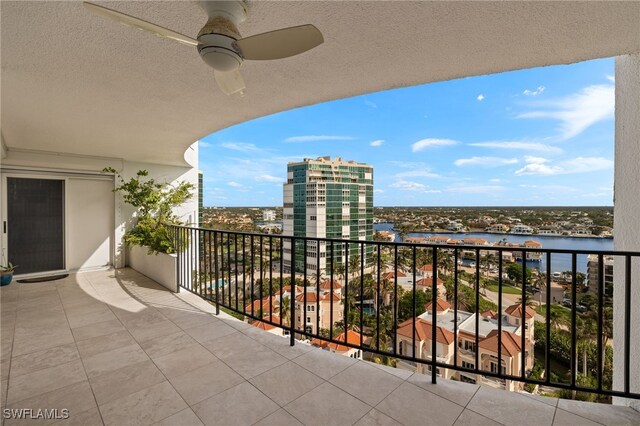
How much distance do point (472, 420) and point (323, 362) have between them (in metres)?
0.92

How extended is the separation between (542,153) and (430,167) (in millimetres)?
7622

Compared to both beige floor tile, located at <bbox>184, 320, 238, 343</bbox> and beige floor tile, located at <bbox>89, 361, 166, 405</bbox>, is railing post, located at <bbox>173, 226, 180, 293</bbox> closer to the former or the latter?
beige floor tile, located at <bbox>184, 320, 238, 343</bbox>

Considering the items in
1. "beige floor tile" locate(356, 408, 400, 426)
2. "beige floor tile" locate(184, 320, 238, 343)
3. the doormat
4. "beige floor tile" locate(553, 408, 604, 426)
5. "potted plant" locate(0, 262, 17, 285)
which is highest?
"potted plant" locate(0, 262, 17, 285)

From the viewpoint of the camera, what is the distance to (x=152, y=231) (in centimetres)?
422

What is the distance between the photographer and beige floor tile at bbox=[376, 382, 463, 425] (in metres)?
1.35

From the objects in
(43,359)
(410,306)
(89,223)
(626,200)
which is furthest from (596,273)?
(89,223)

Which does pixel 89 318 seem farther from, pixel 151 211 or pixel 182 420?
pixel 151 211

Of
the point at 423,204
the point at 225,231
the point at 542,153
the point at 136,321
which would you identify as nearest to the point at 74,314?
the point at 136,321

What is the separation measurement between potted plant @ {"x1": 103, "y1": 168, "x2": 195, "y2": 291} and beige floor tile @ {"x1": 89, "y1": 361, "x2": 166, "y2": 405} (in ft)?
6.09

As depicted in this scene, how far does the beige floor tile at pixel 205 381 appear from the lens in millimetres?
1543

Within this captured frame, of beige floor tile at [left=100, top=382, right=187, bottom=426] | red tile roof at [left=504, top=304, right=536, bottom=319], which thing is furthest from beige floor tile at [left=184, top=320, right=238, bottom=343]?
red tile roof at [left=504, top=304, right=536, bottom=319]

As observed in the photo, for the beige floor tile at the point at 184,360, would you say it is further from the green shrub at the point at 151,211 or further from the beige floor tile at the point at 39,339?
the green shrub at the point at 151,211

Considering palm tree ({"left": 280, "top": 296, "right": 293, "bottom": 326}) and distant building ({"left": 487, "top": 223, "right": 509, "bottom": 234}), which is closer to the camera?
palm tree ({"left": 280, "top": 296, "right": 293, "bottom": 326})

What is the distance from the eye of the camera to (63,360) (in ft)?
6.21
